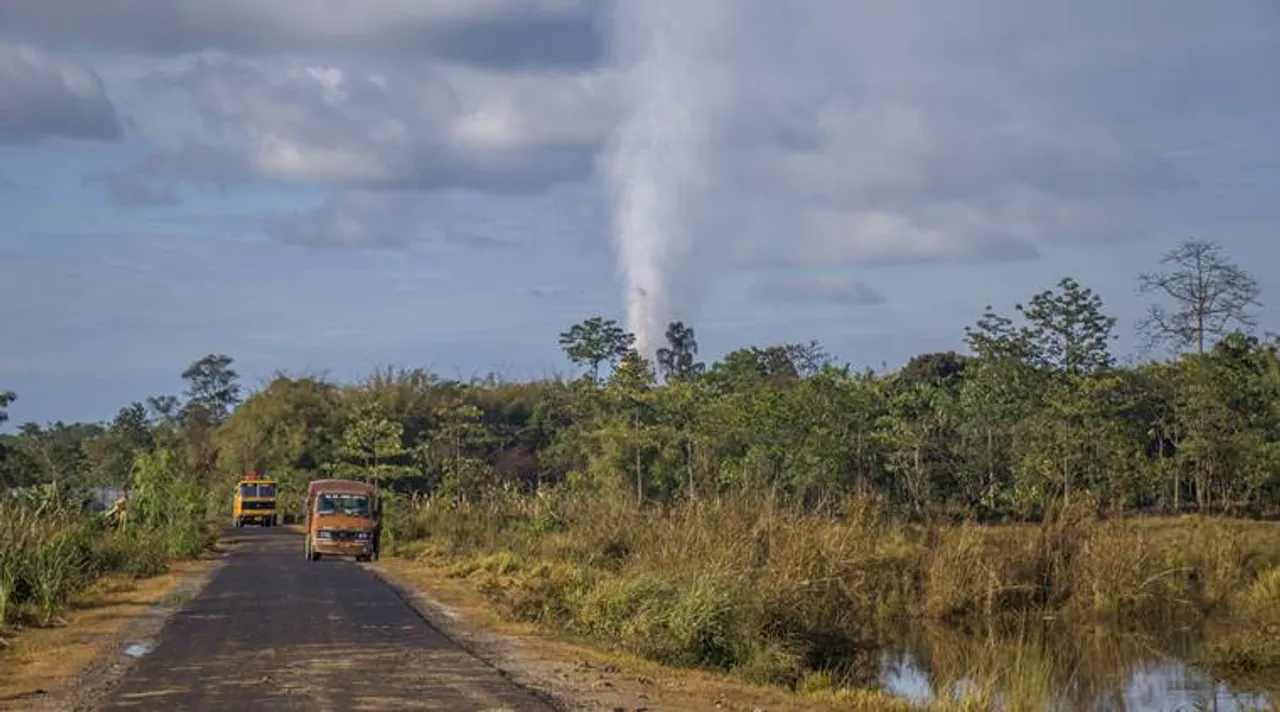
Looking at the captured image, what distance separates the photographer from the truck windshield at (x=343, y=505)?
4141cm

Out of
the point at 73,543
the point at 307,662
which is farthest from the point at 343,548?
the point at 307,662

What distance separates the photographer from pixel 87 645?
2028 centimetres

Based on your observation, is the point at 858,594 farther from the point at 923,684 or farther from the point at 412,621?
the point at 412,621

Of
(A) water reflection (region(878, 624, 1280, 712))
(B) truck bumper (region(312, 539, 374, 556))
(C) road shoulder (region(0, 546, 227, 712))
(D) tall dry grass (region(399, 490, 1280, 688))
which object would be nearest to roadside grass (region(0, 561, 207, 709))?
(C) road shoulder (region(0, 546, 227, 712))

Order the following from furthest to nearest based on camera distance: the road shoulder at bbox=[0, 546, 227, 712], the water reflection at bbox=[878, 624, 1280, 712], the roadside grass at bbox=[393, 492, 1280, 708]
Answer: the roadside grass at bbox=[393, 492, 1280, 708] < the water reflection at bbox=[878, 624, 1280, 712] < the road shoulder at bbox=[0, 546, 227, 712]

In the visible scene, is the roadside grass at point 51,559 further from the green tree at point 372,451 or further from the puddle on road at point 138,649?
the green tree at point 372,451

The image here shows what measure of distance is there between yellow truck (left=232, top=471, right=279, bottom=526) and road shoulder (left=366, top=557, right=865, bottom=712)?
157 feet

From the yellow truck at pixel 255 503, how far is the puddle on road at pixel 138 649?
5187 cm

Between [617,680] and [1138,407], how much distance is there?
135 ft

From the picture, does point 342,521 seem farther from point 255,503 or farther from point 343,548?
point 255,503

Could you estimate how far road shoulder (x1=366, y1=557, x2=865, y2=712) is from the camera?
1591cm

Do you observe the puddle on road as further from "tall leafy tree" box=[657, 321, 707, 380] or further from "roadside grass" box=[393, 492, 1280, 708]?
"tall leafy tree" box=[657, 321, 707, 380]

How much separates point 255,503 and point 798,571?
53.1m

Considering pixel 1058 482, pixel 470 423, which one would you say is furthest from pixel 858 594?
pixel 470 423
